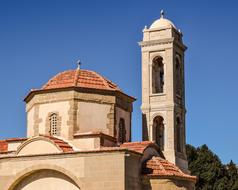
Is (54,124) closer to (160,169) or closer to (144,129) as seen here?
(160,169)

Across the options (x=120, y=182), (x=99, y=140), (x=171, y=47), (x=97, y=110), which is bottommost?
(x=120, y=182)

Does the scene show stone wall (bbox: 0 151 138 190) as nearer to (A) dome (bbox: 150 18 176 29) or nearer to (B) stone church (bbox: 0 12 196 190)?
(B) stone church (bbox: 0 12 196 190)

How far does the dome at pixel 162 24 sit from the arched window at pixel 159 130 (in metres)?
4.87

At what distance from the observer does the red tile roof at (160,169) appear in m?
21.2

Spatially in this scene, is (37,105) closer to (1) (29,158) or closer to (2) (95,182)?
(1) (29,158)

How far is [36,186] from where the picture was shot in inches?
840

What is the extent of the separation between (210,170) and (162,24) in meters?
15.8

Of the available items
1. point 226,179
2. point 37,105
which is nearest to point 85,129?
point 37,105

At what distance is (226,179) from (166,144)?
1459 cm

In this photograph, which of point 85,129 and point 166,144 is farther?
point 166,144

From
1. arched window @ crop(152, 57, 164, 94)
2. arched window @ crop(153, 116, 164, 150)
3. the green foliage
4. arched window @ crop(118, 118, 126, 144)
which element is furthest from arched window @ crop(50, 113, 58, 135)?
the green foliage

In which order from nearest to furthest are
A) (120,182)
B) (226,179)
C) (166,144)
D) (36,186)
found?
(120,182) → (36,186) → (166,144) → (226,179)

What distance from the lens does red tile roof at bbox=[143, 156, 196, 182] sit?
21219 millimetres

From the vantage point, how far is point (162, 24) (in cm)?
2978
